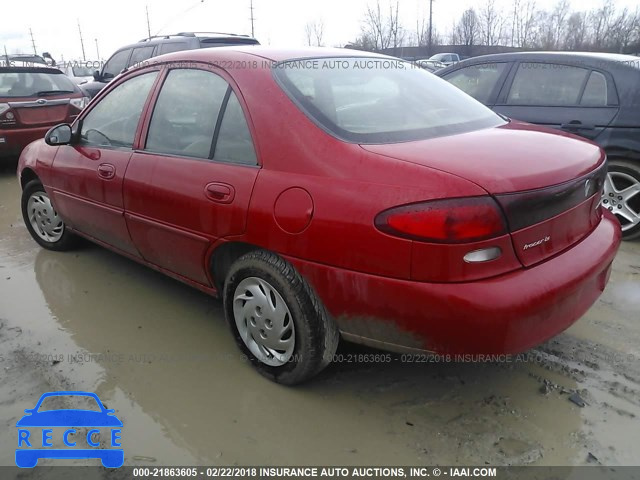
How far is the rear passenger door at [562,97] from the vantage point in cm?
444

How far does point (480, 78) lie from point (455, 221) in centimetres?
387

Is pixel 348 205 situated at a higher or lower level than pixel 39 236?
higher

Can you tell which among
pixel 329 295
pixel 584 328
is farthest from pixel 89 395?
pixel 584 328

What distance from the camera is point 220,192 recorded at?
8.22 ft

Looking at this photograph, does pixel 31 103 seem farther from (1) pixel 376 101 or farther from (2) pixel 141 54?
(1) pixel 376 101

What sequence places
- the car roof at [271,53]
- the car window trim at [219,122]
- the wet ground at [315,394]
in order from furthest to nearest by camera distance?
the car roof at [271,53]
the car window trim at [219,122]
the wet ground at [315,394]

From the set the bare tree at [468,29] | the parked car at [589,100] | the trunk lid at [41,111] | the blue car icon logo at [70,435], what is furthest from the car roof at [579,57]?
the bare tree at [468,29]

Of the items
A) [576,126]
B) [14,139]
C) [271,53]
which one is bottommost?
[14,139]

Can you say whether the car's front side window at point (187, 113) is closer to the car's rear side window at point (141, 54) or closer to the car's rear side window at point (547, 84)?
the car's rear side window at point (547, 84)

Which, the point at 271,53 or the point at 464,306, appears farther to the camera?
the point at 271,53

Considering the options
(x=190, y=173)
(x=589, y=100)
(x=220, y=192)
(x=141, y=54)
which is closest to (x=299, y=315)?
(x=220, y=192)

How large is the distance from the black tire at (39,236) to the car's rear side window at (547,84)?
13.5 feet

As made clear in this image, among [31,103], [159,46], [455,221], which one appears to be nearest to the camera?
[455,221]

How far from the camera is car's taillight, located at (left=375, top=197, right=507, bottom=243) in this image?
6.16 feet
